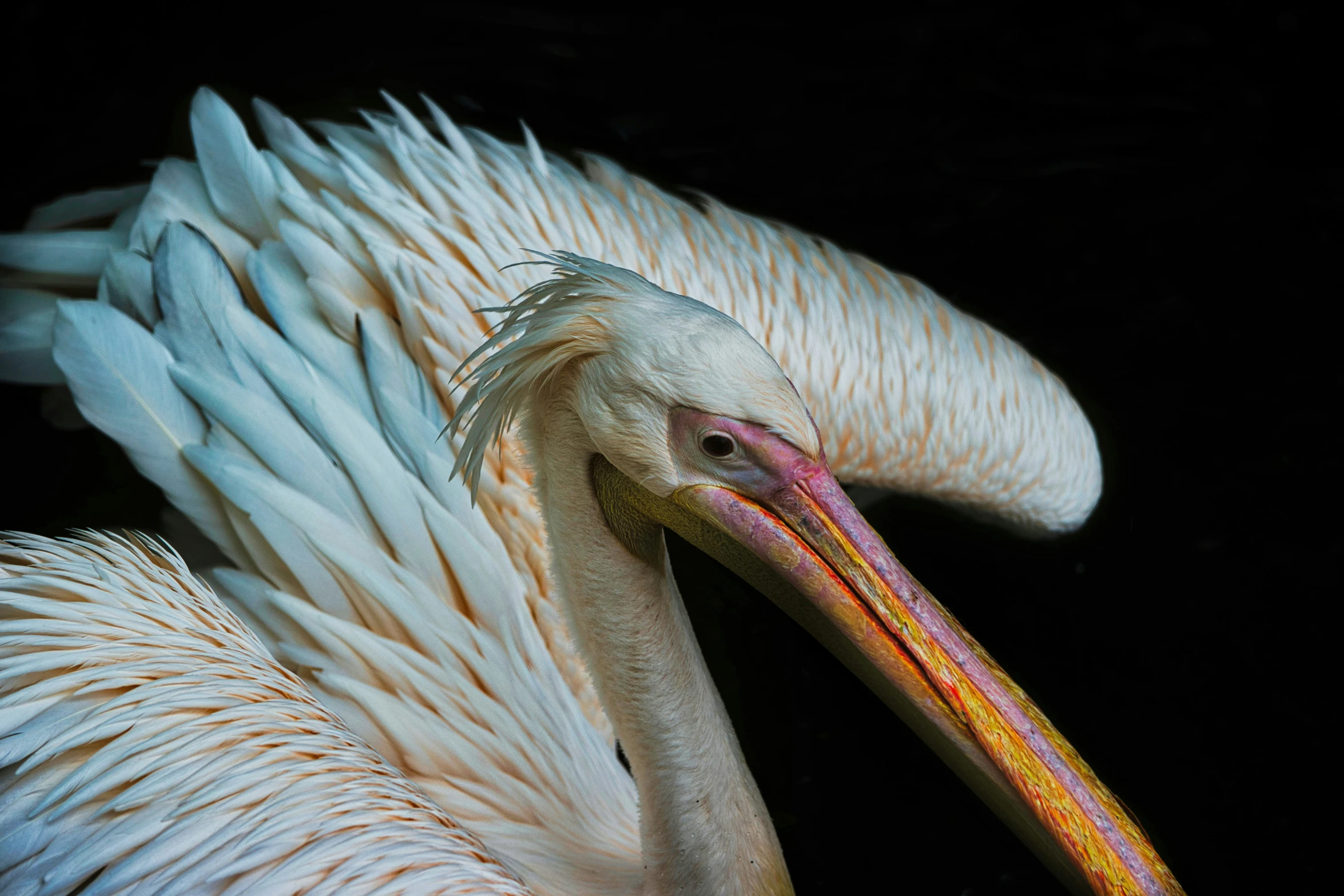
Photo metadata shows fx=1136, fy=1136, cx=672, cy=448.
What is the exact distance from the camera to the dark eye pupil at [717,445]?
1.25m

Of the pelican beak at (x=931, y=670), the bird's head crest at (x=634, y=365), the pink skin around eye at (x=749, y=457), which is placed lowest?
the pelican beak at (x=931, y=670)

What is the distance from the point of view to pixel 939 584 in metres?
2.62

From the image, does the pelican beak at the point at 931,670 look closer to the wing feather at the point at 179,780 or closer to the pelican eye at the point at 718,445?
the pelican eye at the point at 718,445

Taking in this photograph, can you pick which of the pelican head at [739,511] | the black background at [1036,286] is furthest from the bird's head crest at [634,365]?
the black background at [1036,286]

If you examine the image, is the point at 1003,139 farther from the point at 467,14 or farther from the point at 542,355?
the point at 542,355

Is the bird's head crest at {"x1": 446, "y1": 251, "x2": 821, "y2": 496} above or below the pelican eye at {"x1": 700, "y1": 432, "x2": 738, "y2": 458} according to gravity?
above

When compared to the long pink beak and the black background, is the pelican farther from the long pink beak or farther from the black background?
the black background

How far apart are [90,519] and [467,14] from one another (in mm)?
1873

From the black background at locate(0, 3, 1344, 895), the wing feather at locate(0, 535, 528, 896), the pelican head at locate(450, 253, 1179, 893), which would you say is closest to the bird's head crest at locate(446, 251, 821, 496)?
the pelican head at locate(450, 253, 1179, 893)

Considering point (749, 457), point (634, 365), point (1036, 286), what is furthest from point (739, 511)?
point (1036, 286)

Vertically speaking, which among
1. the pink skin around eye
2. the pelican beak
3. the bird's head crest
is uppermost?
the bird's head crest

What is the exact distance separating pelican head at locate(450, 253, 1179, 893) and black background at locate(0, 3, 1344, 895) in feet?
2.96

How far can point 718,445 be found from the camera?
49.5 inches

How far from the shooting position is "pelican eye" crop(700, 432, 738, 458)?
4.09 feet
